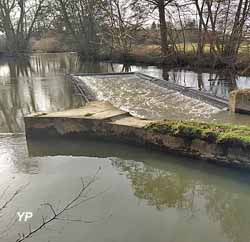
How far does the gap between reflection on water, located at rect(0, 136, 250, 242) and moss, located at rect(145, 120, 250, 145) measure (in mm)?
374

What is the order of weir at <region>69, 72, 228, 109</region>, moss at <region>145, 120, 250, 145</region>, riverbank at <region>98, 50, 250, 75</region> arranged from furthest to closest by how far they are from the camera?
1. riverbank at <region>98, 50, 250, 75</region>
2. weir at <region>69, 72, 228, 109</region>
3. moss at <region>145, 120, 250, 145</region>

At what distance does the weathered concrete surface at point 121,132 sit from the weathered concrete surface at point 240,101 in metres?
2.31

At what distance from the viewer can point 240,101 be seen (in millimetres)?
6547

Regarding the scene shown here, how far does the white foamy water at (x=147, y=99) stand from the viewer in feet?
22.7

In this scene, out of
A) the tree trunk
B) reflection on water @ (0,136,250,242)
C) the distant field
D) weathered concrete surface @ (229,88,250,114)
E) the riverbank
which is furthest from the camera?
the tree trunk

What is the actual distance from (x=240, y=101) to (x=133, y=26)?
1350 centimetres

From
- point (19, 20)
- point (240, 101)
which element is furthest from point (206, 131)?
point (19, 20)

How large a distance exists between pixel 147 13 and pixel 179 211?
15736mm

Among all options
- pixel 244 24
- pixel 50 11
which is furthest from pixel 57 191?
pixel 50 11

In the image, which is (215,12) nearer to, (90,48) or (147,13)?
(147,13)

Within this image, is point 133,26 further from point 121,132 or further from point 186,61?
point 121,132

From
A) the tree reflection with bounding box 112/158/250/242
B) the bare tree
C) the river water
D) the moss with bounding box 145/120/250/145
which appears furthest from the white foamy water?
the bare tree

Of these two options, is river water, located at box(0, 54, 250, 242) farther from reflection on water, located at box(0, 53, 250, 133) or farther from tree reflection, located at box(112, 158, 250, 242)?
reflection on water, located at box(0, 53, 250, 133)

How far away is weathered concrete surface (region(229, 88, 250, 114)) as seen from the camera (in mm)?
6426
